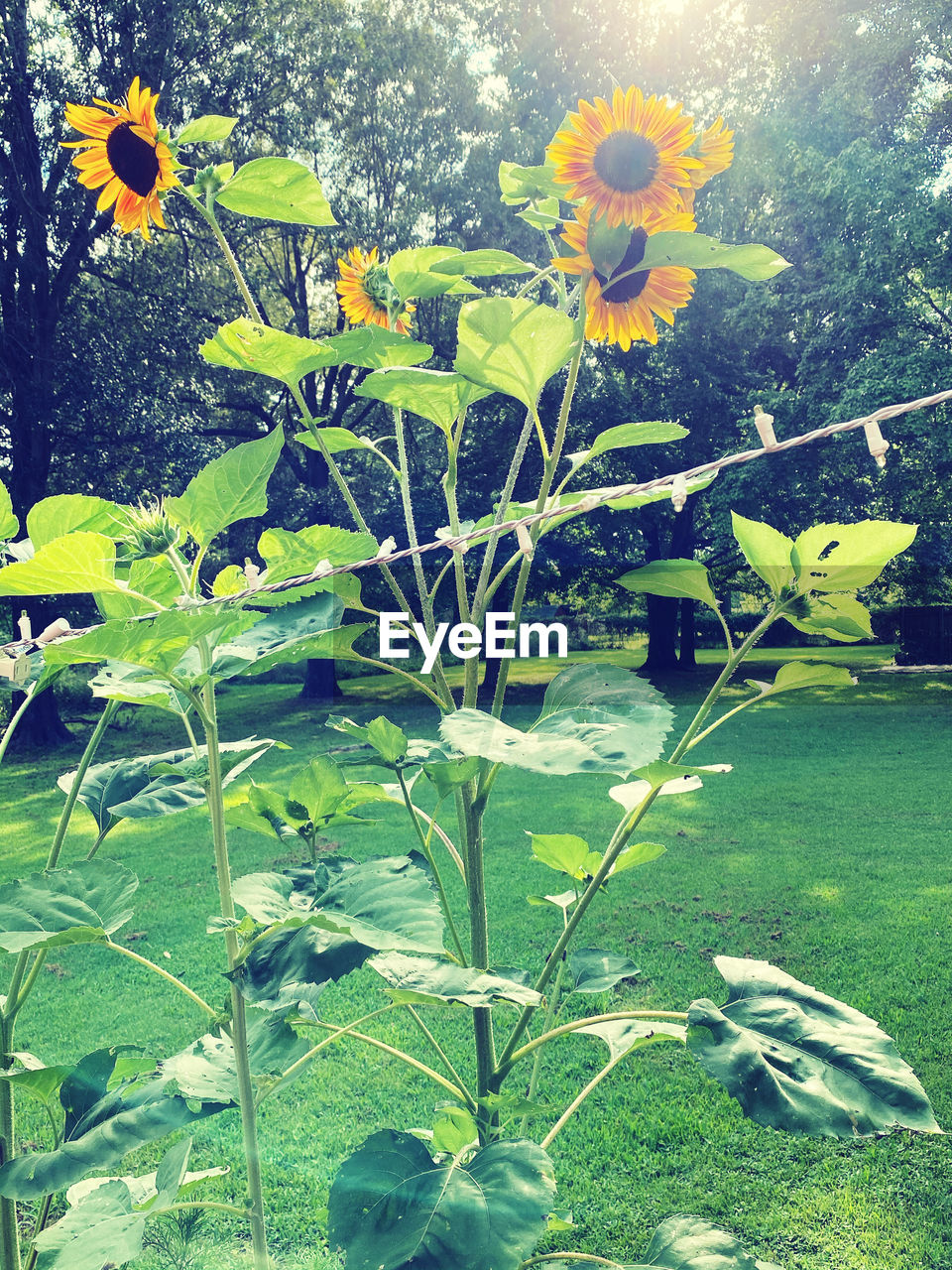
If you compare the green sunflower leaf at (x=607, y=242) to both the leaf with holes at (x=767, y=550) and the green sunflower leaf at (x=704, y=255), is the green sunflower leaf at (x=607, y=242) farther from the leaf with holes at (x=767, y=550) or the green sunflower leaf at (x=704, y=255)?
the leaf with holes at (x=767, y=550)

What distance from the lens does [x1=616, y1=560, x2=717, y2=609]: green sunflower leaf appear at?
0.81 m

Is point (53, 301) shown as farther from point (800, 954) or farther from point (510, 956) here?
point (800, 954)

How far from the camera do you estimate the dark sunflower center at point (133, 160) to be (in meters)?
0.86

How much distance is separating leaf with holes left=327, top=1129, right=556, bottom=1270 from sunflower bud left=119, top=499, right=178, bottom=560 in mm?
546

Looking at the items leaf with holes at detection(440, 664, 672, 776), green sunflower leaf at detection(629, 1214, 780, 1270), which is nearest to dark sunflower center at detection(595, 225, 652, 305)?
leaf with holes at detection(440, 664, 672, 776)

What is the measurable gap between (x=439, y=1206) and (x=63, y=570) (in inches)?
21.5

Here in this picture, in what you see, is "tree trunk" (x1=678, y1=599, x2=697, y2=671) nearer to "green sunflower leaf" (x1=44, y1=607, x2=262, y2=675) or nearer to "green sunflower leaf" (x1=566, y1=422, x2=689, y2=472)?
"green sunflower leaf" (x1=566, y1=422, x2=689, y2=472)

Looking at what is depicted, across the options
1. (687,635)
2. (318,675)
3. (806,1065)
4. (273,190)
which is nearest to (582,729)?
(806,1065)

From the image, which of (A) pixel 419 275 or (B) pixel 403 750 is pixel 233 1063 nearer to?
(B) pixel 403 750

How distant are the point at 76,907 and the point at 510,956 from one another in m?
2.91

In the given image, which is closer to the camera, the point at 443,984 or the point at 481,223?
the point at 443,984

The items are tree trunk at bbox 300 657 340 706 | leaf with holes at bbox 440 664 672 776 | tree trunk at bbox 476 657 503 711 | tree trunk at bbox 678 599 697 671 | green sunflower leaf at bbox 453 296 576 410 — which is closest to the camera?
leaf with holes at bbox 440 664 672 776

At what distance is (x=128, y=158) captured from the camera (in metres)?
0.87

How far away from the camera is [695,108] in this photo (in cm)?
981
